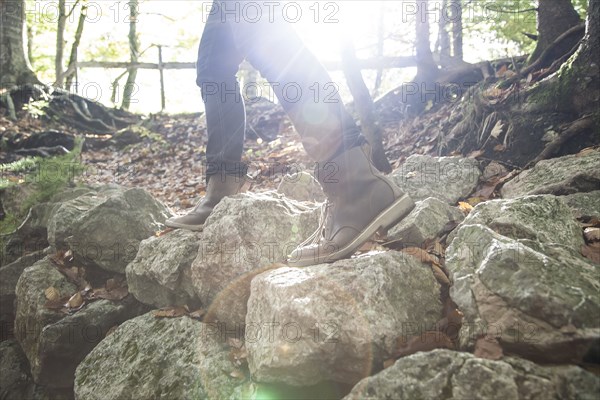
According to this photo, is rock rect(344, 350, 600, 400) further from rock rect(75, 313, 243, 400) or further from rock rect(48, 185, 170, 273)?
rock rect(48, 185, 170, 273)

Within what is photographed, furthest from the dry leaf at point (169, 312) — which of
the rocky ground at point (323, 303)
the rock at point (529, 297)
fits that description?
the rock at point (529, 297)

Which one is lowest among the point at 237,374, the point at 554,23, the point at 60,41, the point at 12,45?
the point at 237,374

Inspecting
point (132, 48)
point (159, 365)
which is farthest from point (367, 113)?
point (132, 48)

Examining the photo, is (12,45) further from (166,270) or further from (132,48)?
(166,270)

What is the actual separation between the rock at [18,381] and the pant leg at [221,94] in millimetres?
2037

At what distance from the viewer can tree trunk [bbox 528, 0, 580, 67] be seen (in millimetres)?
4766

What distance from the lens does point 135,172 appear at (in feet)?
27.1

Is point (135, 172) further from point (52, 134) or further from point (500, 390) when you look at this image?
point (500, 390)

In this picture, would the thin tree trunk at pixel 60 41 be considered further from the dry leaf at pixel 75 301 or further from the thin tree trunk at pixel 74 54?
the dry leaf at pixel 75 301

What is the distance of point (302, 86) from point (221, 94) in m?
0.81

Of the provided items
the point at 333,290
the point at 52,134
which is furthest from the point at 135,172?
the point at 333,290

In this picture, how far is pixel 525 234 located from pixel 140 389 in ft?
7.04

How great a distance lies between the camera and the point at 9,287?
3.58 m

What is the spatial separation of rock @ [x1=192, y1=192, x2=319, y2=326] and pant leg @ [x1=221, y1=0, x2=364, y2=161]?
0.65 m
